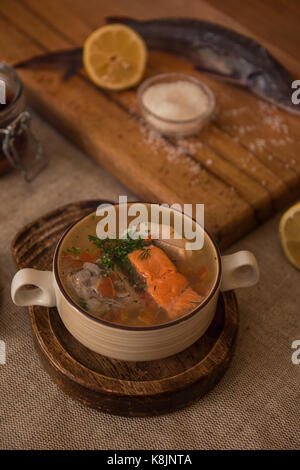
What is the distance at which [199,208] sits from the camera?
1.20 m

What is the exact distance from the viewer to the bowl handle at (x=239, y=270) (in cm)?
90

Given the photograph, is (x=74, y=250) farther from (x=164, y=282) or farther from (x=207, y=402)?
(x=207, y=402)

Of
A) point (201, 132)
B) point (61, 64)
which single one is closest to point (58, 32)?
point (61, 64)

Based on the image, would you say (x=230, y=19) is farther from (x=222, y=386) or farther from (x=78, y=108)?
(x=222, y=386)

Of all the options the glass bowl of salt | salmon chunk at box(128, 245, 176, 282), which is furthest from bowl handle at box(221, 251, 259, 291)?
the glass bowl of salt

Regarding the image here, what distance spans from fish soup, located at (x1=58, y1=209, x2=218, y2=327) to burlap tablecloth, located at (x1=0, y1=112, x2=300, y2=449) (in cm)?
20

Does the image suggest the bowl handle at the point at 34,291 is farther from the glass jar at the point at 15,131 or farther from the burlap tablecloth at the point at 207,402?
→ the glass jar at the point at 15,131

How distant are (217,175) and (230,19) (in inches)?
28.5

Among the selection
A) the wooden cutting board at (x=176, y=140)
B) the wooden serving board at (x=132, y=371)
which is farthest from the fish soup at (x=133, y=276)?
the wooden cutting board at (x=176, y=140)

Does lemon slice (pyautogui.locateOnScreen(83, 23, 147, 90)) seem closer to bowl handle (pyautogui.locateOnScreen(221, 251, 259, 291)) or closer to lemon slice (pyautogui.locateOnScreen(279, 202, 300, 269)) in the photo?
lemon slice (pyautogui.locateOnScreen(279, 202, 300, 269))

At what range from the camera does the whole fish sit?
146cm

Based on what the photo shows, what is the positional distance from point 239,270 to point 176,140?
0.52m

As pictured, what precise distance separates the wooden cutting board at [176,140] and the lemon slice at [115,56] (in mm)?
39

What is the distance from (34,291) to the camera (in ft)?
3.03
